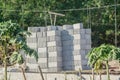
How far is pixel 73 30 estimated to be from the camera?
13.7 m

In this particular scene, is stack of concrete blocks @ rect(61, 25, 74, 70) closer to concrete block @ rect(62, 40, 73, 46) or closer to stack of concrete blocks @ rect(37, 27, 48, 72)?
concrete block @ rect(62, 40, 73, 46)

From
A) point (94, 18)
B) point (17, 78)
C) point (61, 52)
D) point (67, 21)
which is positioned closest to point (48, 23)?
point (67, 21)

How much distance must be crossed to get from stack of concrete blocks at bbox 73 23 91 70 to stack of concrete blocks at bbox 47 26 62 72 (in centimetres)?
54

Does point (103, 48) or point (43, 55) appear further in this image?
A: point (43, 55)

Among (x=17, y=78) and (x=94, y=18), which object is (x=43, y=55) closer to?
(x=17, y=78)

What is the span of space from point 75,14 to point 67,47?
339 inches

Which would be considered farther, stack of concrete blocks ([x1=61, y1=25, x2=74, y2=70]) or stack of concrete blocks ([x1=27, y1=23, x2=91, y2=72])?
stack of concrete blocks ([x1=61, y1=25, x2=74, y2=70])

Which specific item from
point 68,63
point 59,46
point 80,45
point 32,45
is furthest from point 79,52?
point 32,45

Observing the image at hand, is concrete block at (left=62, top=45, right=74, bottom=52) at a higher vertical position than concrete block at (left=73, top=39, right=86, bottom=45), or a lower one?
lower

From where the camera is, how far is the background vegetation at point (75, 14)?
2153 centimetres

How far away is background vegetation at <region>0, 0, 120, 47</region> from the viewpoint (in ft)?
70.6

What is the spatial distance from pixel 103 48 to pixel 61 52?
20.2ft

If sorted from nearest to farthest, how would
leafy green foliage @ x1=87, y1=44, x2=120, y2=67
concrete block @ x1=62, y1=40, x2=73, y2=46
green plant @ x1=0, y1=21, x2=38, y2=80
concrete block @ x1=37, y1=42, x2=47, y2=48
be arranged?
→ green plant @ x1=0, y1=21, x2=38, y2=80, leafy green foliage @ x1=87, y1=44, x2=120, y2=67, concrete block @ x1=37, y1=42, x2=47, y2=48, concrete block @ x1=62, y1=40, x2=73, y2=46

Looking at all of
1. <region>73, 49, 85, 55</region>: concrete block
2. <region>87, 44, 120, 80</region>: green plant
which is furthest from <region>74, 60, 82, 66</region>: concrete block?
<region>87, 44, 120, 80</region>: green plant
